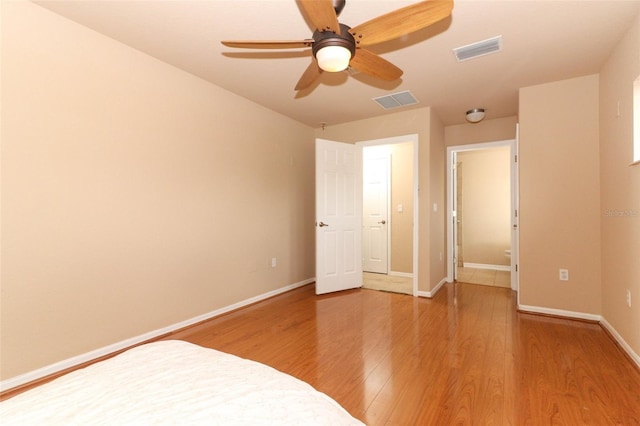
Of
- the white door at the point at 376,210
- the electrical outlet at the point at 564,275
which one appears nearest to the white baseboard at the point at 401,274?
the white door at the point at 376,210

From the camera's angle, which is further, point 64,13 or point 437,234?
point 437,234

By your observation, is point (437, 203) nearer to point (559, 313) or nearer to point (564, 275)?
point (564, 275)

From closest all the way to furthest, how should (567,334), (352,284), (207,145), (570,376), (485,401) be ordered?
1. (485,401)
2. (570,376)
3. (567,334)
4. (207,145)
5. (352,284)

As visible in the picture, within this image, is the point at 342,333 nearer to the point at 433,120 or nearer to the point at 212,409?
the point at 212,409

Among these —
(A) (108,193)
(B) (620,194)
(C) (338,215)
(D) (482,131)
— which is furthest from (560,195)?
(A) (108,193)

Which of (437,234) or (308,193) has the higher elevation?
(308,193)

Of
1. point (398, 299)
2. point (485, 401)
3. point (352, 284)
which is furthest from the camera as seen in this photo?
point (352, 284)

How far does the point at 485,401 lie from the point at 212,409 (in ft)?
5.87

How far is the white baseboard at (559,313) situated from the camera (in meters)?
3.10

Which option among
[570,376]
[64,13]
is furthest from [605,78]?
[64,13]

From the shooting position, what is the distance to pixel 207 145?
3.26 metres

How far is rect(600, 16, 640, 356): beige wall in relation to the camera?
7.43 ft

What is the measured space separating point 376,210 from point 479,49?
11.1 feet

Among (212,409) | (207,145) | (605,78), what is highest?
(605,78)
